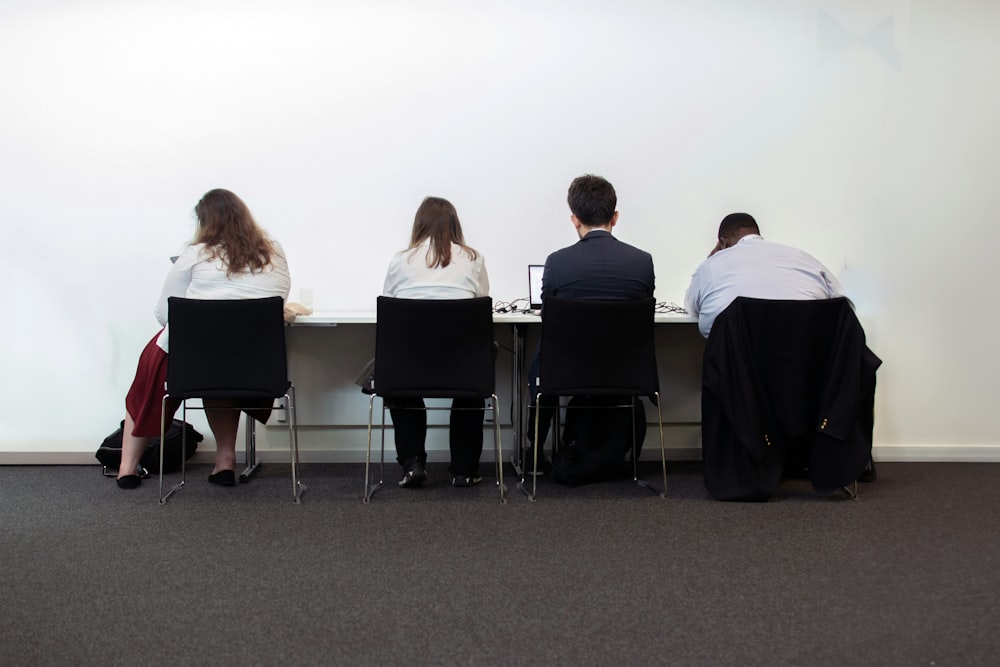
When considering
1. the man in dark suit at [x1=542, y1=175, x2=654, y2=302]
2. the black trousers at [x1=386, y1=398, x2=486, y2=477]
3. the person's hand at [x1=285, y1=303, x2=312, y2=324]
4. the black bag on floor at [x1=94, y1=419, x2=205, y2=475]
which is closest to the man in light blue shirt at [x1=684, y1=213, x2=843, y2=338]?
the man in dark suit at [x1=542, y1=175, x2=654, y2=302]

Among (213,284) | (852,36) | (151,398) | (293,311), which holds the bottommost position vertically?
(151,398)

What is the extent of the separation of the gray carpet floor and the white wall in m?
0.98

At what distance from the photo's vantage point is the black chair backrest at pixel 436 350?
2.71 m

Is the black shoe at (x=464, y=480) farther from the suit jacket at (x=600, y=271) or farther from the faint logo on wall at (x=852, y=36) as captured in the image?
the faint logo on wall at (x=852, y=36)

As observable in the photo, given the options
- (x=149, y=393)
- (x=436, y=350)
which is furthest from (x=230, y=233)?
(x=436, y=350)

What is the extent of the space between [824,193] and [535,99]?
55.9 inches

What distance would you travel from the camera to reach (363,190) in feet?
11.9

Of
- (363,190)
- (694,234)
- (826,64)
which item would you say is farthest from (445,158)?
(826,64)

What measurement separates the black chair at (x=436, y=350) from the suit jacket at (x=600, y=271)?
338 mm

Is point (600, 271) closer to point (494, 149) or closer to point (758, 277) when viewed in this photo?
point (758, 277)

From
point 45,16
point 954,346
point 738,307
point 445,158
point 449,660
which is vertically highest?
point 45,16

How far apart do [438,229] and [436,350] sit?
0.54 m

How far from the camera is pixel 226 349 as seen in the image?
8.90ft

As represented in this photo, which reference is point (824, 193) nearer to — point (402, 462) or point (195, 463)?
point (402, 462)
